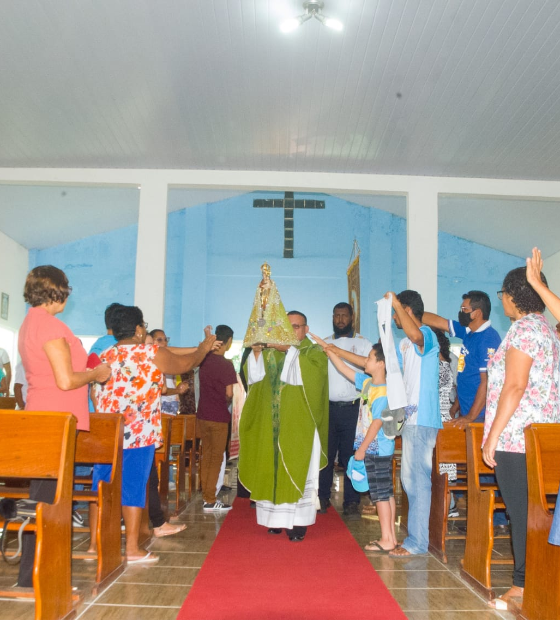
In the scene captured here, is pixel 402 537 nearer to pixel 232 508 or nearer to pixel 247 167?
pixel 232 508

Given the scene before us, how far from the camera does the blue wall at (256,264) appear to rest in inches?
529

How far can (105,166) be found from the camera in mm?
8586

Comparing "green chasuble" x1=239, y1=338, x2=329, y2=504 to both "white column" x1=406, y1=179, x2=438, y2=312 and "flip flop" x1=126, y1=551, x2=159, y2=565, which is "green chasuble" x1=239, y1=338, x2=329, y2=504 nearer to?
"flip flop" x1=126, y1=551, x2=159, y2=565

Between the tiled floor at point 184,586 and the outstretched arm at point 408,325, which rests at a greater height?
the outstretched arm at point 408,325

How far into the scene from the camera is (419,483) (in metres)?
4.35

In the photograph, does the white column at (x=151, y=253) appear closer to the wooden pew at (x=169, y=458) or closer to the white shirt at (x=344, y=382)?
the wooden pew at (x=169, y=458)

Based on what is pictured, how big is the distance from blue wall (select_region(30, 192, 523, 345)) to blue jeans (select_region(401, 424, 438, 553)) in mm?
9149

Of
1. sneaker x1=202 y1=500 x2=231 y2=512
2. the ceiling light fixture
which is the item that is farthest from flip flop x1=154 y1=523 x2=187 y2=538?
the ceiling light fixture

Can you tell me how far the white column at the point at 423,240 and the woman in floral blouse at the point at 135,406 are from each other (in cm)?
492

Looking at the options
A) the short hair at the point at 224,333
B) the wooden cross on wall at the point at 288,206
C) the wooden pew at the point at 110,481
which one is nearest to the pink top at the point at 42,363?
the wooden pew at the point at 110,481

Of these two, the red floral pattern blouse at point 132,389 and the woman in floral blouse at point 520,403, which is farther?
the red floral pattern blouse at point 132,389

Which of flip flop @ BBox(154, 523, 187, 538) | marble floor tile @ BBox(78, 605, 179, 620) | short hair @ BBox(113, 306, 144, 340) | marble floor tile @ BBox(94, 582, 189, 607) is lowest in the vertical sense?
flip flop @ BBox(154, 523, 187, 538)

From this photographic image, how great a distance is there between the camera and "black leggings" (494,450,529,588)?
3215 mm

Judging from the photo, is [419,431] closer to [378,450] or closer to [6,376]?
[378,450]
